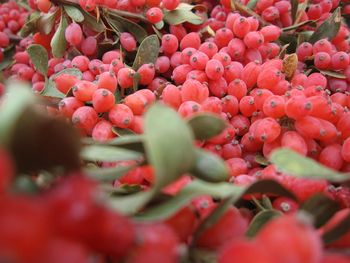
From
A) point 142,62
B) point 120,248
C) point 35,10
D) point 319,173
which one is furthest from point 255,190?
point 35,10

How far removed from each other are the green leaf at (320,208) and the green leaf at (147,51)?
0.58 meters

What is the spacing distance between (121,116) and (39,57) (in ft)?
1.08

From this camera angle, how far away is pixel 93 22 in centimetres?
104

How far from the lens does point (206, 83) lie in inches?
34.9

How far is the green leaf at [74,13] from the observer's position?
101 centimetres

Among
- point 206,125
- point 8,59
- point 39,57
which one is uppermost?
point 206,125

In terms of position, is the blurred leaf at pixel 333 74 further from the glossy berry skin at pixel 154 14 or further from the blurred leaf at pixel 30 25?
the blurred leaf at pixel 30 25

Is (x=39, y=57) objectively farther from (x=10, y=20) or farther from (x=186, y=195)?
(x=186, y=195)

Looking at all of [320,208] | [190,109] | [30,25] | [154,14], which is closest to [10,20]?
[30,25]

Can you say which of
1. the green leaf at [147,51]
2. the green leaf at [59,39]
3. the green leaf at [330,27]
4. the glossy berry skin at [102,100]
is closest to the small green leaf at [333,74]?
the green leaf at [330,27]

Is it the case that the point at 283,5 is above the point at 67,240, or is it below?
below

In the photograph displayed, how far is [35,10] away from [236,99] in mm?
592

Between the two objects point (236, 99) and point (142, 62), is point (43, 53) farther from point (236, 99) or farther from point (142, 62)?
point (236, 99)

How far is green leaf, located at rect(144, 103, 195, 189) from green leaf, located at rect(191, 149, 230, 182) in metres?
0.04
